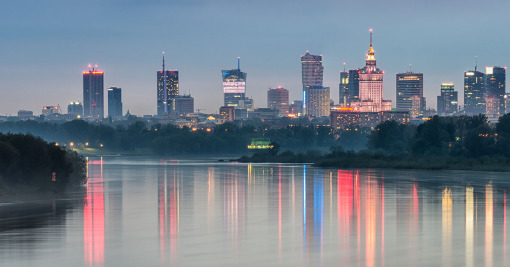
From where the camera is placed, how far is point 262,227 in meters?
56.8

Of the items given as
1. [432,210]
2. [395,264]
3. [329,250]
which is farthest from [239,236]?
[432,210]

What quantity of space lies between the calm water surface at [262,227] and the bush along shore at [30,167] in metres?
4.25

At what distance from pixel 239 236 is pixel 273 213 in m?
15.3

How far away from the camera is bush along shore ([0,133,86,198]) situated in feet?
250

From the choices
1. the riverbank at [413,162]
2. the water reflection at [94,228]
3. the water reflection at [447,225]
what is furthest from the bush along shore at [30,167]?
the riverbank at [413,162]

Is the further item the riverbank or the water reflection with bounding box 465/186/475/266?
the riverbank

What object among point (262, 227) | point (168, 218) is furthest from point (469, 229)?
point (168, 218)

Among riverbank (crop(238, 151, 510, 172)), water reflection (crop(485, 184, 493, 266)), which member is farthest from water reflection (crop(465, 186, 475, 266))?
riverbank (crop(238, 151, 510, 172))

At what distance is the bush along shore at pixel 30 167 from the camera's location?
76.1 meters

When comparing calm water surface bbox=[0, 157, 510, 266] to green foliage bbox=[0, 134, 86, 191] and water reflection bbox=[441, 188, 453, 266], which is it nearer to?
water reflection bbox=[441, 188, 453, 266]

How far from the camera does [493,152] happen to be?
150m

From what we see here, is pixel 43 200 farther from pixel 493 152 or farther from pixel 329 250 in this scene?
pixel 493 152

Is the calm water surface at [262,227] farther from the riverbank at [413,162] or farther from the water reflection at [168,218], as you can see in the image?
the riverbank at [413,162]

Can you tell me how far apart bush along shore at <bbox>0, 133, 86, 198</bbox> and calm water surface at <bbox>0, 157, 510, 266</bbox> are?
14.0ft
